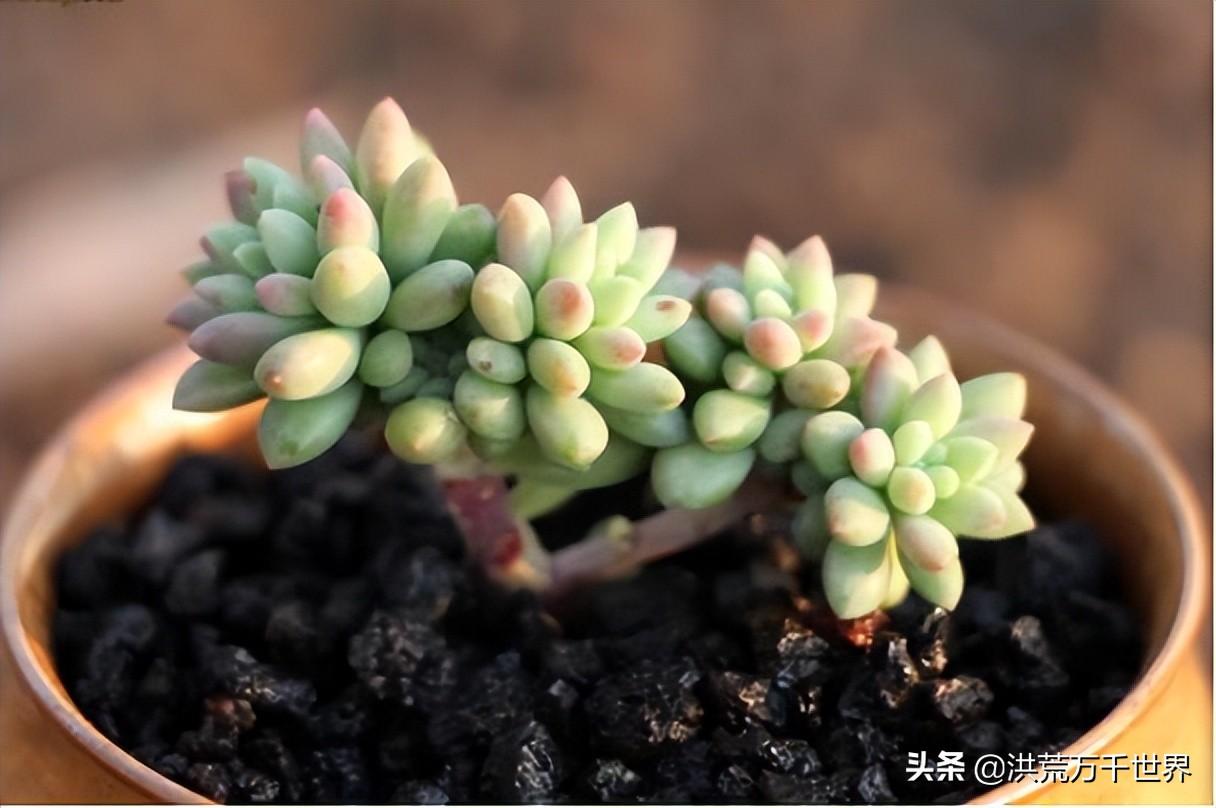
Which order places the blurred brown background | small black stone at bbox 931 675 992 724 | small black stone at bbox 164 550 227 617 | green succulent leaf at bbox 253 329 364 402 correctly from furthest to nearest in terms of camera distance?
the blurred brown background
small black stone at bbox 164 550 227 617
small black stone at bbox 931 675 992 724
green succulent leaf at bbox 253 329 364 402

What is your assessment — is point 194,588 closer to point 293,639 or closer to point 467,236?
point 293,639

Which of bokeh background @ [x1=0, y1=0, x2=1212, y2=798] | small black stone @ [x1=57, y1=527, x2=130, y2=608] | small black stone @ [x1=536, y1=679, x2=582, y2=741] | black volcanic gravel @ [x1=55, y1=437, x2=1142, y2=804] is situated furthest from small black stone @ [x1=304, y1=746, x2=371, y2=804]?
bokeh background @ [x1=0, y1=0, x2=1212, y2=798]

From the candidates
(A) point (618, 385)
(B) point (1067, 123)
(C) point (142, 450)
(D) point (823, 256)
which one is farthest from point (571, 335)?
(B) point (1067, 123)

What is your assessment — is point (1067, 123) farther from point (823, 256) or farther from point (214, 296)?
point (214, 296)

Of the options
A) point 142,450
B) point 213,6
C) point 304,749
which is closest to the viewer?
point 304,749

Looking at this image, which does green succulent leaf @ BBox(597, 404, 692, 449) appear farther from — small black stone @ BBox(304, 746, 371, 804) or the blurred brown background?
the blurred brown background

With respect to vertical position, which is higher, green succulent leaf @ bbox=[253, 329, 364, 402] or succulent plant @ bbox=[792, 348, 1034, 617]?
green succulent leaf @ bbox=[253, 329, 364, 402]
